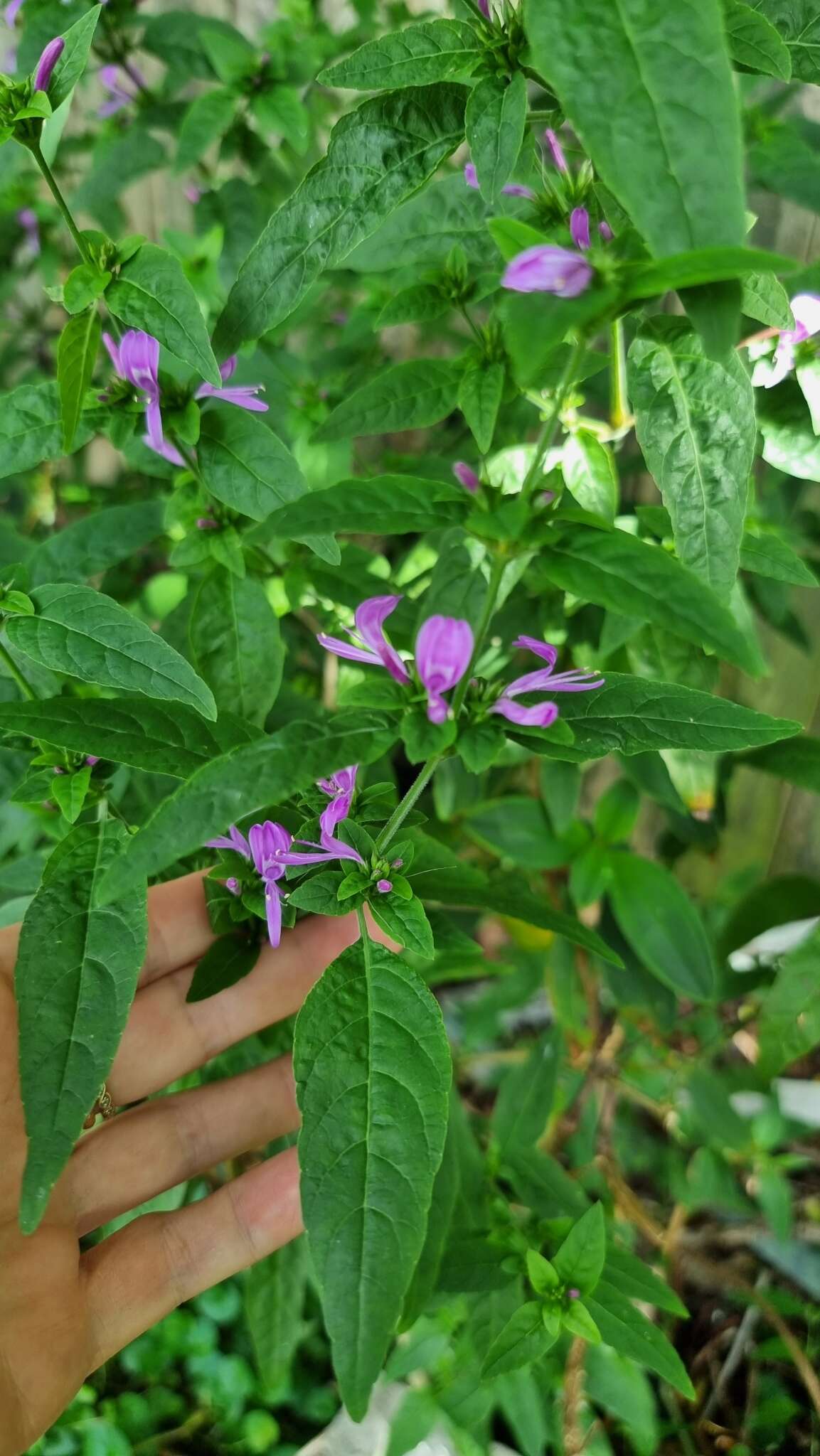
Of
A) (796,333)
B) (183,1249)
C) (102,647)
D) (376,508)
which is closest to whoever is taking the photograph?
(376,508)

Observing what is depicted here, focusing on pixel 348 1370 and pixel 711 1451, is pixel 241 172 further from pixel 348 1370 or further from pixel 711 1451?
pixel 711 1451

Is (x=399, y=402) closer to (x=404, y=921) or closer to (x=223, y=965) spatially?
(x=404, y=921)

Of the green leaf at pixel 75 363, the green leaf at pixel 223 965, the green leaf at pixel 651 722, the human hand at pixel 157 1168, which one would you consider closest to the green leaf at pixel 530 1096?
the human hand at pixel 157 1168

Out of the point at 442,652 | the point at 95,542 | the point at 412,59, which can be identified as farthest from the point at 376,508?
the point at 95,542

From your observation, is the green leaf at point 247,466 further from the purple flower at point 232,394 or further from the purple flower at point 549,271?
the purple flower at point 549,271

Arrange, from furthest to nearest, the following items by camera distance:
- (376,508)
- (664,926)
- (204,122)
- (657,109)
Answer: (664,926), (204,122), (376,508), (657,109)

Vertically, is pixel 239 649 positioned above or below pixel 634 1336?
above

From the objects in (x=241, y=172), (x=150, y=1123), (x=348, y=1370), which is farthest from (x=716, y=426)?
(x=241, y=172)
